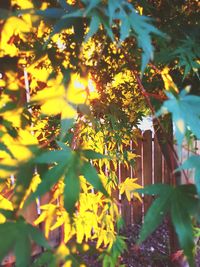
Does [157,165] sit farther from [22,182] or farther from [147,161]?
[22,182]

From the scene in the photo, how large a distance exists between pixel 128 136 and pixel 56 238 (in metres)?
1.27

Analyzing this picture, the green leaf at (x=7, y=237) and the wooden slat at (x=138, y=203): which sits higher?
the wooden slat at (x=138, y=203)

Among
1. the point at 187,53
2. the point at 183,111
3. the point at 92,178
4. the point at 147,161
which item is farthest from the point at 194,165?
the point at 147,161

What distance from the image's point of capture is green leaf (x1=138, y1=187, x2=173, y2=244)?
72 cm

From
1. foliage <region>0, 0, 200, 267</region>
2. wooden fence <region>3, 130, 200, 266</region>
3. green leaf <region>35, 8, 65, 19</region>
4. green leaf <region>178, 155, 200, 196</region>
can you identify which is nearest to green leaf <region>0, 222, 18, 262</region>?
foliage <region>0, 0, 200, 267</region>

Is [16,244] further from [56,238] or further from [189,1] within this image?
[56,238]

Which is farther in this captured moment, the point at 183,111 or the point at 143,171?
the point at 143,171

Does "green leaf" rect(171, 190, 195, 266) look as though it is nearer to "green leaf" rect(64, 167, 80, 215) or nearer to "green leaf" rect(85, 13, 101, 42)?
"green leaf" rect(64, 167, 80, 215)

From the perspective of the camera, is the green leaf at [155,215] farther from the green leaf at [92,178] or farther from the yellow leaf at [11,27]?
the yellow leaf at [11,27]

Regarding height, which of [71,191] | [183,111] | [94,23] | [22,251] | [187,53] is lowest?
[22,251]

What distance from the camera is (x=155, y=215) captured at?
0.74 metres

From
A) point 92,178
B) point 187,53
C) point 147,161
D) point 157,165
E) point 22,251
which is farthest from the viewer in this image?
point 157,165

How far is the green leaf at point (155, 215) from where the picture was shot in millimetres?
720

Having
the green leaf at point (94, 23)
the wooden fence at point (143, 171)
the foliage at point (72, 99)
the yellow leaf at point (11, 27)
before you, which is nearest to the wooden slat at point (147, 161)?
the wooden fence at point (143, 171)
